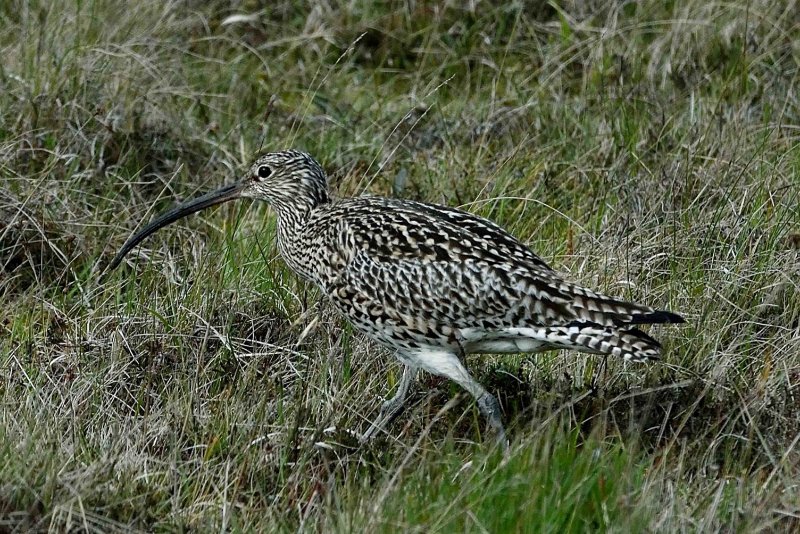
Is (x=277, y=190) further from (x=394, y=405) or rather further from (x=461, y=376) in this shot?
(x=461, y=376)

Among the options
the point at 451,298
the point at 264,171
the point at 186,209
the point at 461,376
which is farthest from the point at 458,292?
the point at 186,209

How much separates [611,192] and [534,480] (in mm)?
3096

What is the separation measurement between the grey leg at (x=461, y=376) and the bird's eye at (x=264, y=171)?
1352 mm

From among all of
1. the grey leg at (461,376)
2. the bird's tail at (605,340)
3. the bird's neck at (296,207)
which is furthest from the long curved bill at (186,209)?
the bird's tail at (605,340)

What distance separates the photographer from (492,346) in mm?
5770

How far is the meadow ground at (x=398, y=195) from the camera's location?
16.2ft

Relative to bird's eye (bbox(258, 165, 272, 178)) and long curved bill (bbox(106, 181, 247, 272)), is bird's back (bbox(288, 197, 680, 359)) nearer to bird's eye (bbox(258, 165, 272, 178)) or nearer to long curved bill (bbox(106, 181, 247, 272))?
bird's eye (bbox(258, 165, 272, 178))

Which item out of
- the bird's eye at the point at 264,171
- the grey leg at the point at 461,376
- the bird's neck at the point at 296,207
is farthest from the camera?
the bird's eye at the point at 264,171

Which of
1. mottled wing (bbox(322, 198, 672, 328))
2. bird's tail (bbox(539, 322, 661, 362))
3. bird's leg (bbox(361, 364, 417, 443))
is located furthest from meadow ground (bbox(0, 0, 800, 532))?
mottled wing (bbox(322, 198, 672, 328))

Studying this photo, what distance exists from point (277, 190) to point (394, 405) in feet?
4.20

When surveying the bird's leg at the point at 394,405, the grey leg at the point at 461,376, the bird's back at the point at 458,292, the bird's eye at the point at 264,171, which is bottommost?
the bird's leg at the point at 394,405

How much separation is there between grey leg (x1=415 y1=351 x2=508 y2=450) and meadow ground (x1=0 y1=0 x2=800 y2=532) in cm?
15

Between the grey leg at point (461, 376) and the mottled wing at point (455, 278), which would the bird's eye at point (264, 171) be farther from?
the grey leg at point (461, 376)

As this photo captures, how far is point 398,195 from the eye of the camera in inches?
307
